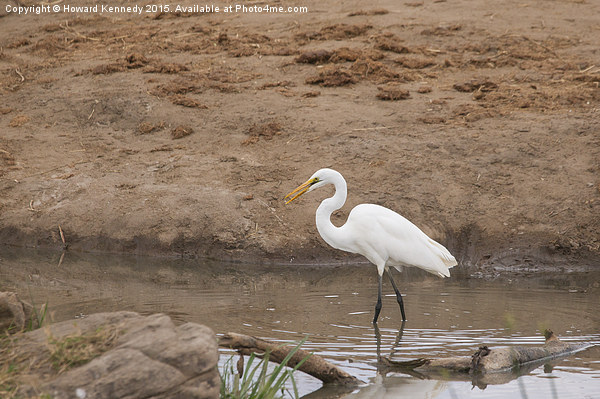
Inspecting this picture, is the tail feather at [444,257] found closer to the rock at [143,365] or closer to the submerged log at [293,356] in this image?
the submerged log at [293,356]

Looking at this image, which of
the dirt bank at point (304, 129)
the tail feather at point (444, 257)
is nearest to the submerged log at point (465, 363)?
the tail feather at point (444, 257)

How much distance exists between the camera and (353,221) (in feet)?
25.6

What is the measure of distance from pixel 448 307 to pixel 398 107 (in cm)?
483

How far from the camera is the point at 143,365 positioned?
12.4ft

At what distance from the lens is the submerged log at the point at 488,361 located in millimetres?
5648

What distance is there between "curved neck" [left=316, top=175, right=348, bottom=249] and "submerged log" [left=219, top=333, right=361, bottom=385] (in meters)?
2.38

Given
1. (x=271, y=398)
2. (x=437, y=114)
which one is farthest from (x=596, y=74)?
(x=271, y=398)

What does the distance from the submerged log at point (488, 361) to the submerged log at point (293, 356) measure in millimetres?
465

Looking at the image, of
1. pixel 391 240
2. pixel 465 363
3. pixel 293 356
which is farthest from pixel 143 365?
pixel 391 240

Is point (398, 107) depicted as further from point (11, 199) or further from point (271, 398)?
point (271, 398)

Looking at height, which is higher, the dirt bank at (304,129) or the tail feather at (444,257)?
the dirt bank at (304,129)

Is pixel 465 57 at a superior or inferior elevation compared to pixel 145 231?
superior

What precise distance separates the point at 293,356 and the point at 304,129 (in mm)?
6645

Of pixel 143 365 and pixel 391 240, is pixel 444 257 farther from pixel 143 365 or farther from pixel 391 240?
pixel 143 365
